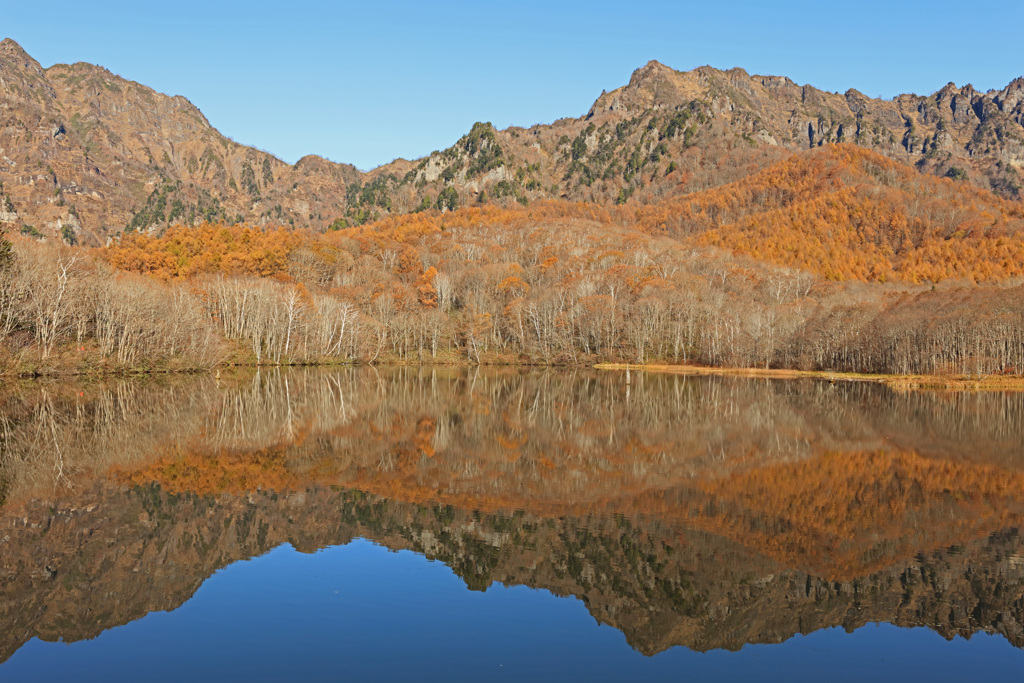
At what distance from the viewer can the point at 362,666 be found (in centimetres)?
1033

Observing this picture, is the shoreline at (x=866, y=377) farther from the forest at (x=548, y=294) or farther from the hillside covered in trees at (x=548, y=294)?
the hillside covered in trees at (x=548, y=294)

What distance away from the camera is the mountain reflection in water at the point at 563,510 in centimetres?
1295

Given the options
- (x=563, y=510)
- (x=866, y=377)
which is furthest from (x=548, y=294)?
(x=563, y=510)

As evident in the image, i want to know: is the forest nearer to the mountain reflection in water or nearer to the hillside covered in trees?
the hillside covered in trees

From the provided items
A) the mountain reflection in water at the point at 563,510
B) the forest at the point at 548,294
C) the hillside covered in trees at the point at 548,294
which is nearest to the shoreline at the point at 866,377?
the forest at the point at 548,294

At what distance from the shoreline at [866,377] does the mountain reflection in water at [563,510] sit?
3281 cm

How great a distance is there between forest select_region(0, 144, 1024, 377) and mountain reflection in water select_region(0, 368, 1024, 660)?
29.1 metres

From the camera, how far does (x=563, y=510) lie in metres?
19.0

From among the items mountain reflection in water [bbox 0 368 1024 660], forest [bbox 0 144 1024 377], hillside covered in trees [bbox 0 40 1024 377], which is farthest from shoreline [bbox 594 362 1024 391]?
mountain reflection in water [bbox 0 368 1024 660]

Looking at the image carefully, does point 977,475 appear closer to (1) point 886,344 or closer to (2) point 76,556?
(2) point 76,556

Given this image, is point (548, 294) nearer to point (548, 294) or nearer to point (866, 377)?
point (548, 294)

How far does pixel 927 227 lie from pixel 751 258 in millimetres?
53582

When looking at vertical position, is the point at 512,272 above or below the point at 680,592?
above

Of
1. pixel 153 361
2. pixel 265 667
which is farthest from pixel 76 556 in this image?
pixel 153 361
